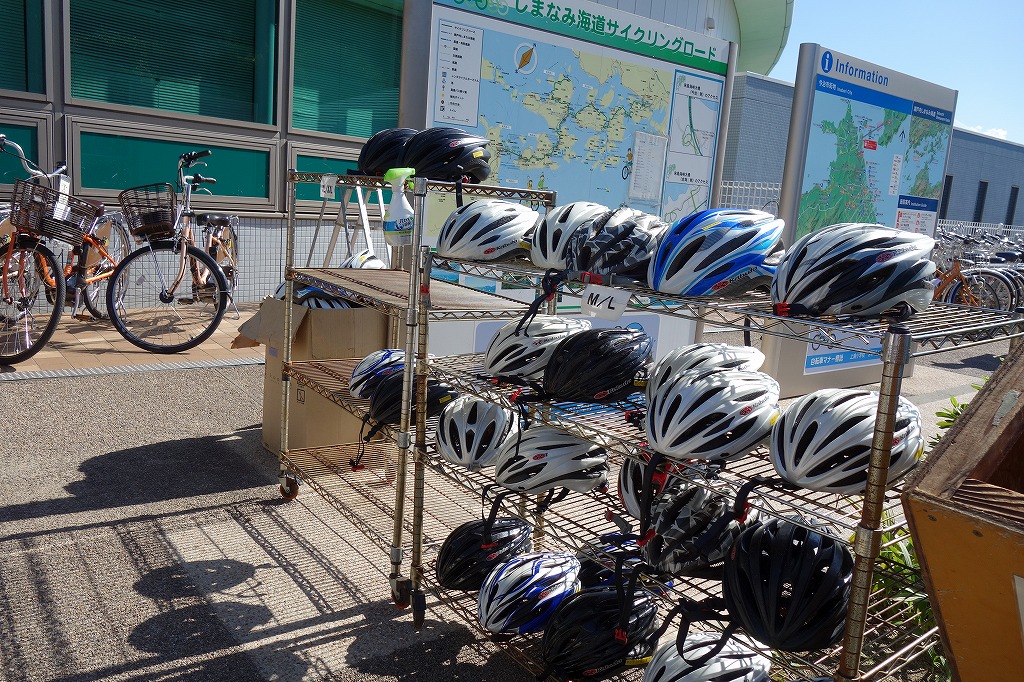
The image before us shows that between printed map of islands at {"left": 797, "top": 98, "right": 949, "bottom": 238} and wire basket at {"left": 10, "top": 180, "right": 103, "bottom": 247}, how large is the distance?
5898 mm

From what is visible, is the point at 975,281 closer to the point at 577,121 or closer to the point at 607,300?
the point at 577,121

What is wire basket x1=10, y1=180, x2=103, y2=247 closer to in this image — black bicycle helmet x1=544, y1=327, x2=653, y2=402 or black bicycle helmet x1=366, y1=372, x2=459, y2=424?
black bicycle helmet x1=366, y1=372, x2=459, y2=424

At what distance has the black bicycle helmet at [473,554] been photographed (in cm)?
324

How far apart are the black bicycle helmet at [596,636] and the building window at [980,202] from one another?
30831 millimetres

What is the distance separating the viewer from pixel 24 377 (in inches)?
233

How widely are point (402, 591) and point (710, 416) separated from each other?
163cm

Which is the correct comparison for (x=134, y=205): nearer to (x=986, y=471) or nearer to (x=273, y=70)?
(x=273, y=70)

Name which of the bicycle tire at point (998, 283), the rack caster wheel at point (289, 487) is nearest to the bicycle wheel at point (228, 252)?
the rack caster wheel at point (289, 487)

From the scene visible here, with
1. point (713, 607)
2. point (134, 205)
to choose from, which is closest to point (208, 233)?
point (134, 205)

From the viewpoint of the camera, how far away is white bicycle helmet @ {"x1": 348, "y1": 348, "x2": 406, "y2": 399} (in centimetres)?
396

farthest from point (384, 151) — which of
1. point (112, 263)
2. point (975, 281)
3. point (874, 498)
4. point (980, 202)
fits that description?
point (980, 202)

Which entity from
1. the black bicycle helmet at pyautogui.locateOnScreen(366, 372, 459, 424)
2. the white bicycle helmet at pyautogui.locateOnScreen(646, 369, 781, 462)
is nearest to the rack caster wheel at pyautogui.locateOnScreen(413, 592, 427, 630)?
the black bicycle helmet at pyautogui.locateOnScreen(366, 372, 459, 424)

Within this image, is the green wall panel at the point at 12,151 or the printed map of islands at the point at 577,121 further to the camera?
the green wall panel at the point at 12,151

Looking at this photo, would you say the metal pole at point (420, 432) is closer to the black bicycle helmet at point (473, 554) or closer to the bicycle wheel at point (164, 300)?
the black bicycle helmet at point (473, 554)
